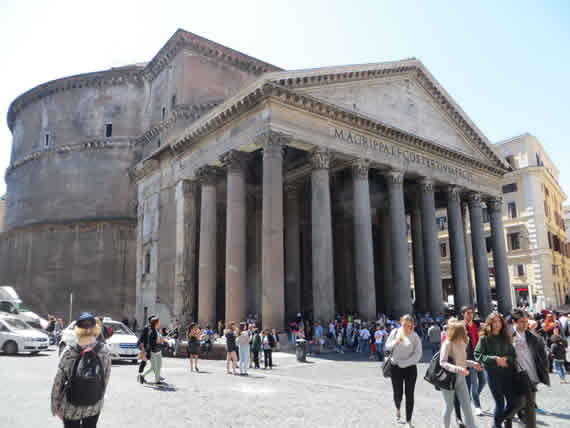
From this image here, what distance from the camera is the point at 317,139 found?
19203 millimetres

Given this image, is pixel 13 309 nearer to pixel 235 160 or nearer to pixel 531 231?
pixel 235 160

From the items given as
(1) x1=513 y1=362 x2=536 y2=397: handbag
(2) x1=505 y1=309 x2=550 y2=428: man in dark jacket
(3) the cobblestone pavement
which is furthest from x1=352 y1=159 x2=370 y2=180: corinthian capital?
(1) x1=513 y1=362 x2=536 y2=397: handbag

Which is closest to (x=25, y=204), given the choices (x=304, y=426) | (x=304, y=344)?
(x=304, y=344)

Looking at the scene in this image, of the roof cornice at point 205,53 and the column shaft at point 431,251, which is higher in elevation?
the roof cornice at point 205,53

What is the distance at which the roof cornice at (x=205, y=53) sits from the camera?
28.3 metres

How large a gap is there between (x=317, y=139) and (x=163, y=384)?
40.7 feet

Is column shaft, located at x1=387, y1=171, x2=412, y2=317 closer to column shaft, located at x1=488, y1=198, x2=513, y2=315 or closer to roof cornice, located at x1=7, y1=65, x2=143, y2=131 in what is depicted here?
column shaft, located at x1=488, y1=198, x2=513, y2=315

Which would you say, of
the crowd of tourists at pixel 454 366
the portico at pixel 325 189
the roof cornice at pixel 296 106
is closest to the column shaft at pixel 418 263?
the portico at pixel 325 189

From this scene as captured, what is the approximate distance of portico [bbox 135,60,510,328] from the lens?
18.2 metres

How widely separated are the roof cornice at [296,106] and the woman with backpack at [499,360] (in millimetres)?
13927

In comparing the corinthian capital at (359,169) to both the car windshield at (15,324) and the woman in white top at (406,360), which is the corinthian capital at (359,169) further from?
the woman in white top at (406,360)

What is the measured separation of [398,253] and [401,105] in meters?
7.61

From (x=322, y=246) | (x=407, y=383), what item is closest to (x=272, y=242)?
(x=322, y=246)

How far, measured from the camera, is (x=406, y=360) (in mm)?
5918
